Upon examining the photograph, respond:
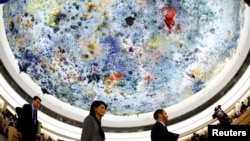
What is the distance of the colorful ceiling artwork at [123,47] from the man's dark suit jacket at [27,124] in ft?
27.2

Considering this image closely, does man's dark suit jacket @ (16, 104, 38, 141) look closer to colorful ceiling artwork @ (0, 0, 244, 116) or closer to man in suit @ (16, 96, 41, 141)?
man in suit @ (16, 96, 41, 141)

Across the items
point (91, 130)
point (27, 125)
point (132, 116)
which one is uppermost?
point (132, 116)

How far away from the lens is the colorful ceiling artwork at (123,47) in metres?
17.2

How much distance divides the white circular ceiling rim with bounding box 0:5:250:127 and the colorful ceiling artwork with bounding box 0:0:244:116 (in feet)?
0.73

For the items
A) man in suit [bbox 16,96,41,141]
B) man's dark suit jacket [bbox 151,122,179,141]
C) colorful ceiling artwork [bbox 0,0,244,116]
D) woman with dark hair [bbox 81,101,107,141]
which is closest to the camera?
woman with dark hair [bbox 81,101,107,141]

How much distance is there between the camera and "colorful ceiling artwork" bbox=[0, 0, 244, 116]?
17250mm

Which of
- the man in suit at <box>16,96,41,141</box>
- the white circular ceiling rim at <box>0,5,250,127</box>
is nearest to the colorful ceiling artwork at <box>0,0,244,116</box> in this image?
the white circular ceiling rim at <box>0,5,250,127</box>

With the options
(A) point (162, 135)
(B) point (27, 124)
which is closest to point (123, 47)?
(B) point (27, 124)

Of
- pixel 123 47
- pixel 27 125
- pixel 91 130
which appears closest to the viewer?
pixel 91 130

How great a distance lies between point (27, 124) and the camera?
880 cm

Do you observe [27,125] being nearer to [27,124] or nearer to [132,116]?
[27,124]

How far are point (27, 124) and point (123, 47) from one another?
988cm

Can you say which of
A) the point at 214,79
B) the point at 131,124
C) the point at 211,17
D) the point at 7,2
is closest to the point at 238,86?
the point at 214,79

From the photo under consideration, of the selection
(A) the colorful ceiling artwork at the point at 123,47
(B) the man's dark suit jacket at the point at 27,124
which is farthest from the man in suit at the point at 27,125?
(A) the colorful ceiling artwork at the point at 123,47
